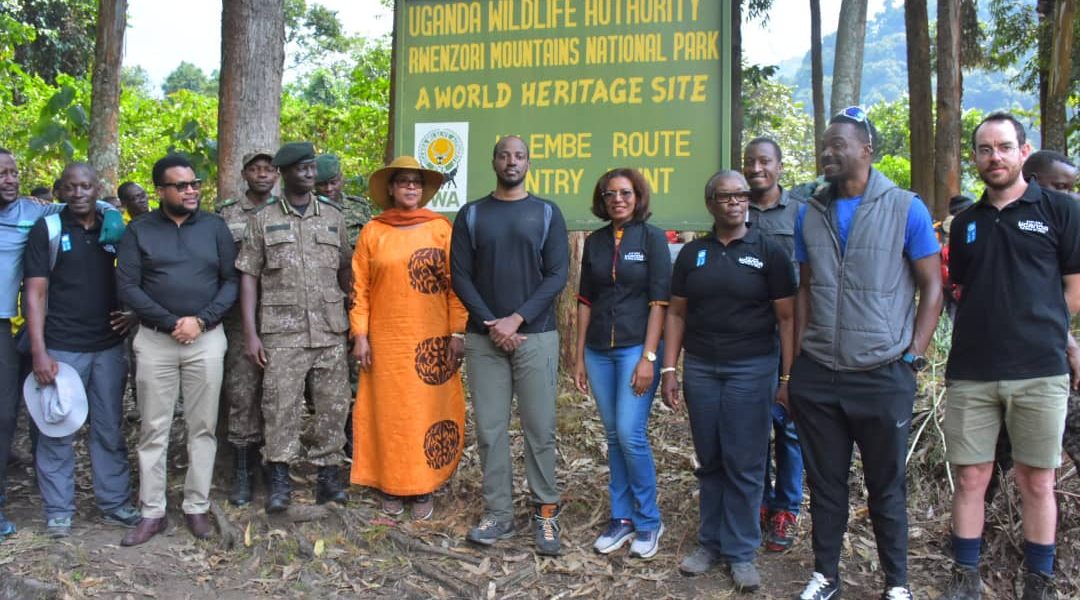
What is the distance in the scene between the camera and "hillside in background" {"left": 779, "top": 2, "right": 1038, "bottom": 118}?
12961cm

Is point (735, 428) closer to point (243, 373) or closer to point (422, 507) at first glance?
point (422, 507)

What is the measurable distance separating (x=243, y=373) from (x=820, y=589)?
3.35 meters

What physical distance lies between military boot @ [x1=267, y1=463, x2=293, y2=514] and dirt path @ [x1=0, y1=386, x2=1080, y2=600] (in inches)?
3.7

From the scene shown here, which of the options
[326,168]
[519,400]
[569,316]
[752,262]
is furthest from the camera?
[569,316]

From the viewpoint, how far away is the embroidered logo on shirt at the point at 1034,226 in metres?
3.70

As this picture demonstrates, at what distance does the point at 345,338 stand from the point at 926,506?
3569mm

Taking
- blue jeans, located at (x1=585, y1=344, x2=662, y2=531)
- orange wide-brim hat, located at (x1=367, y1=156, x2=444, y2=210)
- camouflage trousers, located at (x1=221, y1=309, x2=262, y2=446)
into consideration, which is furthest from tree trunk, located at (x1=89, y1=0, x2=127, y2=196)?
blue jeans, located at (x1=585, y1=344, x2=662, y2=531)

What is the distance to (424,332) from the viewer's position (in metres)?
5.14

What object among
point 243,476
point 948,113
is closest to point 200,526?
point 243,476

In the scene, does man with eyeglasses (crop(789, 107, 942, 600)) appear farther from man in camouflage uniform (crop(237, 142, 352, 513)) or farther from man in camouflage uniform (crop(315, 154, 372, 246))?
man in camouflage uniform (crop(315, 154, 372, 246))

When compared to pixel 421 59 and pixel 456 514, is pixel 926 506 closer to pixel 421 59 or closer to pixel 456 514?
pixel 456 514

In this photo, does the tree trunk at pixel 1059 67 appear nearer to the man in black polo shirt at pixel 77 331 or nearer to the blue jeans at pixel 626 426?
the blue jeans at pixel 626 426

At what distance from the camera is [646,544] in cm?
470

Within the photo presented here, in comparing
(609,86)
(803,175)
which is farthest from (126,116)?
(803,175)
